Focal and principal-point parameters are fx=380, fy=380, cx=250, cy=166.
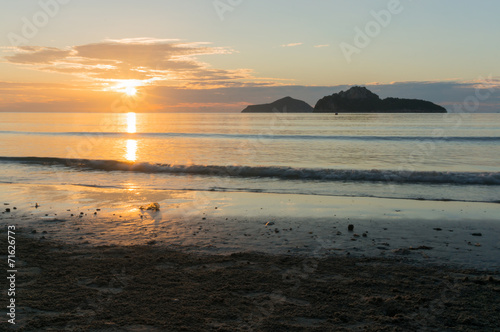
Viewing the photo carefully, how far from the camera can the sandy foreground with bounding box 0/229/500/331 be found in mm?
4682

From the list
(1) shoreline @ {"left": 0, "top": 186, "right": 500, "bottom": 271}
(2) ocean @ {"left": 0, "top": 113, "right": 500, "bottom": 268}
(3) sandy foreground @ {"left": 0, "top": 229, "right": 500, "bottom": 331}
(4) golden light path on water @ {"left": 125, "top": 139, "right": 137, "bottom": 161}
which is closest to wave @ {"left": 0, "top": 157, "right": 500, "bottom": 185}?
(2) ocean @ {"left": 0, "top": 113, "right": 500, "bottom": 268}

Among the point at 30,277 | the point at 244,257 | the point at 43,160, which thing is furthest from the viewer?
the point at 43,160

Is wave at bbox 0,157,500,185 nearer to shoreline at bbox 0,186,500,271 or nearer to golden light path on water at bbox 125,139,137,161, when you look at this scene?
golden light path on water at bbox 125,139,137,161

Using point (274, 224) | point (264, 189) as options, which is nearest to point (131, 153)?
point (264, 189)

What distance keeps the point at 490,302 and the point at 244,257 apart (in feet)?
12.9

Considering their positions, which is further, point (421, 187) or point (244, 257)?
point (421, 187)

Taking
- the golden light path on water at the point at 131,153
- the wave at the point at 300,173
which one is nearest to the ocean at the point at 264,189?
the wave at the point at 300,173

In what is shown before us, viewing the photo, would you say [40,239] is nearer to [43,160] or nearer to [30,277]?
[30,277]

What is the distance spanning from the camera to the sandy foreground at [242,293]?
4682mm

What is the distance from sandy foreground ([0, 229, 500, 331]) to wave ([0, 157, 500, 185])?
477 inches

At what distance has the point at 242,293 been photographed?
5.57 meters

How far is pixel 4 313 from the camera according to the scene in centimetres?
481

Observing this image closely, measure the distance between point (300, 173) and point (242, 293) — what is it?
14583mm

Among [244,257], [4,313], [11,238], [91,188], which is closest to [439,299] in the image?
[244,257]
